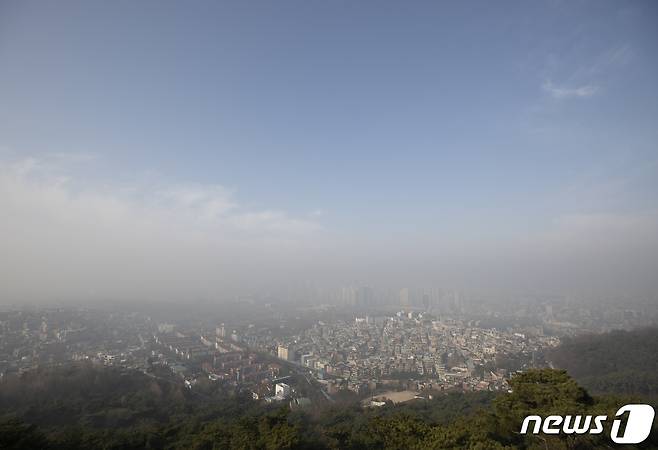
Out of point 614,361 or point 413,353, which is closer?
point 614,361

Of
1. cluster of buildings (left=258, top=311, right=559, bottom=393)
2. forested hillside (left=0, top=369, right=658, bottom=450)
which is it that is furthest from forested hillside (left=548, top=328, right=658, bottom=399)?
forested hillside (left=0, top=369, right=658, bottom=450)

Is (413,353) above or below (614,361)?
below

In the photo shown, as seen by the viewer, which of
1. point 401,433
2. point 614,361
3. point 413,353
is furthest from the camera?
point 413,353

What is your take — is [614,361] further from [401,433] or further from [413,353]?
[401,433]

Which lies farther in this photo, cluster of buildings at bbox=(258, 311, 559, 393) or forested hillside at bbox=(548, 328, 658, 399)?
cluster of buildings at bbox=(258, 311, 559, 393)

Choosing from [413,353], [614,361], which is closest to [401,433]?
[614,361]

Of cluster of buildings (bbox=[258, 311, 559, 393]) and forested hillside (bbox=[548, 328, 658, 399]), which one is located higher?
forested hillside (bbox=[548, 328, 658, 399])

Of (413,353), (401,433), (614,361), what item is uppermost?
(401,433)

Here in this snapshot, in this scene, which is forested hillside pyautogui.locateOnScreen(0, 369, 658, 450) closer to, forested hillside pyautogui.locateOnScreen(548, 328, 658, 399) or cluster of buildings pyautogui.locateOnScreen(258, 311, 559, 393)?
forested hillside pyautogui.locateOnScreen(548, 328, 658, 399)

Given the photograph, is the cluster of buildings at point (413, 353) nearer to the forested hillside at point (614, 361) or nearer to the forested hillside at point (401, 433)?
the forested hillside at point (614, 361)
